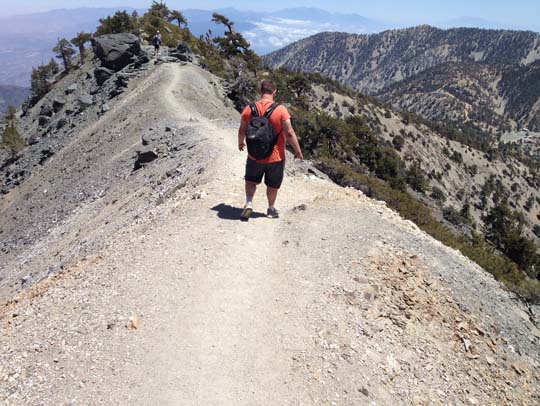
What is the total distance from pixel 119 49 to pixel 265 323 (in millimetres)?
34543

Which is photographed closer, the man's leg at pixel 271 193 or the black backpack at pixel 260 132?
the black backpack at pixel 260 132

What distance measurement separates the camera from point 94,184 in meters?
19.0

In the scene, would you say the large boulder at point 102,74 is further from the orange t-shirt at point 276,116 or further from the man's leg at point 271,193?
the orange t-shirt at point 276,116

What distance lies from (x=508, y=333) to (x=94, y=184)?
17.1 metres

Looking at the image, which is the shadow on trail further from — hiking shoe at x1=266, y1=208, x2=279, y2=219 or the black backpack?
the black backpack

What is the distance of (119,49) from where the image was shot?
34.4 metres

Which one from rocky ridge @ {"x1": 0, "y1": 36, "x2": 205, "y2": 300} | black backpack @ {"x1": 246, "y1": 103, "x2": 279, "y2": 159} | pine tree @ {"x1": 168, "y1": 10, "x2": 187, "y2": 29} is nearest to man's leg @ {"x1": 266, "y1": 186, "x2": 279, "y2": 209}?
black backpack @ {"x1": 246, "y1": 103, "x2": 279, "y2": 159}

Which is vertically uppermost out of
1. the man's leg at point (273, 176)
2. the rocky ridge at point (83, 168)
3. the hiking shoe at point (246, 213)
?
the man's leg at point (273, 176)

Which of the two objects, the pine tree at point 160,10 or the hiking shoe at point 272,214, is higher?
the pine tree at point 160,10

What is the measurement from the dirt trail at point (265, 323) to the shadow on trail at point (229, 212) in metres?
0.06

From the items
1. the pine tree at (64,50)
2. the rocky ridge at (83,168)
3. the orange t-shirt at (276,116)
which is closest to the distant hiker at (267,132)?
the orange t-shirt at (276,116)

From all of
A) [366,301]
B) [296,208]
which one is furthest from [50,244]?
[366,301]

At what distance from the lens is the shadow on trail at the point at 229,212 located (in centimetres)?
863

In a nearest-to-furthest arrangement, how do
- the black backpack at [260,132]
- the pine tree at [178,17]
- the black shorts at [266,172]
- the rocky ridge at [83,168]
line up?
the black backpack at [260,132] → the black shorts at [266,172] → the rocky ridge at [83,168] → the pine tree at [178,17]
